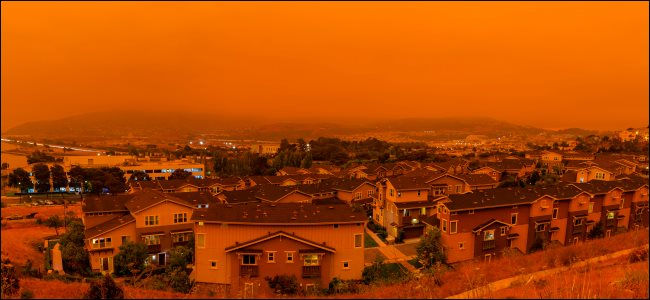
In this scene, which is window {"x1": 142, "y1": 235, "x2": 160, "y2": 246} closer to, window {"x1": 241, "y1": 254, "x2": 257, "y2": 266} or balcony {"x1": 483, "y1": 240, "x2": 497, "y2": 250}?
window {"x1": 241, "y1": 254, "x2": 257, "y2": 266}

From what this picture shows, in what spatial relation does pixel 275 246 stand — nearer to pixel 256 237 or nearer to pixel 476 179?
pixel 256 237

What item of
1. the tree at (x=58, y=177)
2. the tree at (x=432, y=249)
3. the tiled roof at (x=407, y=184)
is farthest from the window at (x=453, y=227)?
the tree at (x=58, y=177)

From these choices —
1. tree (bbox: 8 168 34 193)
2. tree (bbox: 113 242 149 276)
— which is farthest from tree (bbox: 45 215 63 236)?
tree (bbox: 8 168 34 193)

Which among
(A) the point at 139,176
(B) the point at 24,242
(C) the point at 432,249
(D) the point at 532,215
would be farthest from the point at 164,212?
(A) the point at 139,176

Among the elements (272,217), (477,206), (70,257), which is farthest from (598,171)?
(70,257)

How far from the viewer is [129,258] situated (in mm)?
15227

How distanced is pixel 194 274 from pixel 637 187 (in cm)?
2589

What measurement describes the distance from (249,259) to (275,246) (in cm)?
109

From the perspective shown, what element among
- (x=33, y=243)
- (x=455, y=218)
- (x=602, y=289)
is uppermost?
(x=602, y=289)

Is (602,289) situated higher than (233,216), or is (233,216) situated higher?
(602,289)

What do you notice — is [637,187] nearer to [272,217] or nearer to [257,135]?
[272,217]

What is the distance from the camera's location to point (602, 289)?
199 inches

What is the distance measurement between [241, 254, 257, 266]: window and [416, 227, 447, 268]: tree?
715cm

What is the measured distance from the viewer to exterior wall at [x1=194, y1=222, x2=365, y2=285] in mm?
14133
